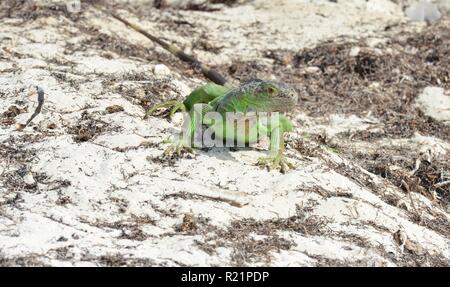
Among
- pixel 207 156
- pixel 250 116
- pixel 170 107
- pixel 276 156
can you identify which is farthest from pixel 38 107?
pixel 276 156

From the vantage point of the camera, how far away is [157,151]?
5.00 metres

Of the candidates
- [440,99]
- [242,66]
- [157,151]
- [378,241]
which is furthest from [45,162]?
[440,99]

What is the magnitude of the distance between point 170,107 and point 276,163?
1.12m

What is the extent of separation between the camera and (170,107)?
566cm

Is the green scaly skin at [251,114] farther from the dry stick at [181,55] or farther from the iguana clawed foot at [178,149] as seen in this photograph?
the dry stick at [181,55]

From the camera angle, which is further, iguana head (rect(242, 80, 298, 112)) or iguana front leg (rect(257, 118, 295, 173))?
iguana front leg (rect(257, 118, 295, 173))

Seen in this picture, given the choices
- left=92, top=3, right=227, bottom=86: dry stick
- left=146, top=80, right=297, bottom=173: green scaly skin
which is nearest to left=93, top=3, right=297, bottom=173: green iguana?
left=146, top=80, right=297, bottom=173: green scaly skin

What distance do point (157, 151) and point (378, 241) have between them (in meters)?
1.59

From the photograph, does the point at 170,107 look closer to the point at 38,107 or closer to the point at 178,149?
the point at 178,149

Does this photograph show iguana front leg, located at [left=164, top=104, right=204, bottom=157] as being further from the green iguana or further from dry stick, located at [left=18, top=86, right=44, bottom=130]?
dry stick, located at [left=18, top=86, right=44, bottom=130]

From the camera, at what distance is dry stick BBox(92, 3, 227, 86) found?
7105 millimetres

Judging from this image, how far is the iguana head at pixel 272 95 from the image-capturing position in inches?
187
